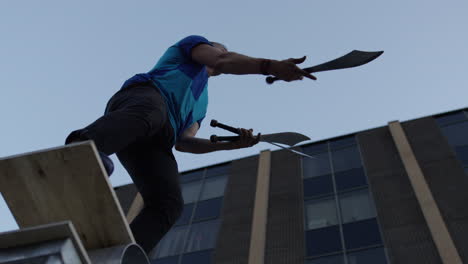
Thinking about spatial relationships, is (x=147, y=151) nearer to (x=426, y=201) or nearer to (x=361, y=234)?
(x=361, y=234)

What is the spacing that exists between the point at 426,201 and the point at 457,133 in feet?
13.0

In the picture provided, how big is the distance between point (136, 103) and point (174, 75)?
434 mm

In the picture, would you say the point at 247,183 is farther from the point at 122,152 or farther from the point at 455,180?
the point at 122,152

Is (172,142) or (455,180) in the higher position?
(172,142)

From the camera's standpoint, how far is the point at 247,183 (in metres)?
17.3

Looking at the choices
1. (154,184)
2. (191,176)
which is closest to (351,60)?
(154,184)

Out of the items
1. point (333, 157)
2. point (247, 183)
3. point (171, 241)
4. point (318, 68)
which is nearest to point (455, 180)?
point (333, 157)

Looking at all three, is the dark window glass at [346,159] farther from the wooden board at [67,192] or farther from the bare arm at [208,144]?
the wooden board at [67,192]

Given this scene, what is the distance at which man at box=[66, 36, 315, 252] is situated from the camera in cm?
203

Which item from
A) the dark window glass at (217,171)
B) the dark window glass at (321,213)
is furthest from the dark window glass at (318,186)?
the dark window glass at (217,171)

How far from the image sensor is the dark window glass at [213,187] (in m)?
17.4

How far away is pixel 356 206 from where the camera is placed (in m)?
14.2

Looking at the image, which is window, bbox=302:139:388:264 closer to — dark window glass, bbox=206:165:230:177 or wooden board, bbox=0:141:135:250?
dark window glass, bbox=206:165:230:177

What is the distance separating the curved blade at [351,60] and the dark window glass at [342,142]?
51.9ft
